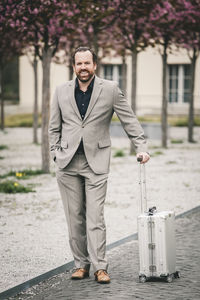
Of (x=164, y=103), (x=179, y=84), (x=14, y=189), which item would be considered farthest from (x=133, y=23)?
(x=179, y=84)

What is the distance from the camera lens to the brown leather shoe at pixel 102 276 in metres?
6.19

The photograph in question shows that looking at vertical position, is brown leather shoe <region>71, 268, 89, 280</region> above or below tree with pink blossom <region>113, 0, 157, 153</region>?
below

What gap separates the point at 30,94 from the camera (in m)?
43.8

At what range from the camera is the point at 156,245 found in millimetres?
6141

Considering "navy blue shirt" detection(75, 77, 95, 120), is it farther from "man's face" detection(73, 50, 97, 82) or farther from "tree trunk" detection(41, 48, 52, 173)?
"tree trunk" detection(41, 48, 52, 173)

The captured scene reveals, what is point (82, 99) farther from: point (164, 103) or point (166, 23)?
point (164, 103)

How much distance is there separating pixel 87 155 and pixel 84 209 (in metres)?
0.55

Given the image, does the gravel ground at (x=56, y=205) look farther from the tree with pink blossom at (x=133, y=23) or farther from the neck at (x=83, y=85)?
the tree with pink blossom at (x=133, y=23)

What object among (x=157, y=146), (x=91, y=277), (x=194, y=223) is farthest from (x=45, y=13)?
(x=157, y=146)

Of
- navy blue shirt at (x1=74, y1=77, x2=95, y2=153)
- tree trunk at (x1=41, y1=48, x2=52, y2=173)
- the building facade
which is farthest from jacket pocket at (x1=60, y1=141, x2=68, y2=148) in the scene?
the building facade

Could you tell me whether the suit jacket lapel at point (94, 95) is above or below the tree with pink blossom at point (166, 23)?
below

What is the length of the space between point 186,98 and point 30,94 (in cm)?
1046

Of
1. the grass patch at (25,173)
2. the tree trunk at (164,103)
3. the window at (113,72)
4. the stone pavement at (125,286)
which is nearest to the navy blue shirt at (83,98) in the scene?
the stone pavement at (125,286)

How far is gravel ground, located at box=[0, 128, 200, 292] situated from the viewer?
23.6ft
